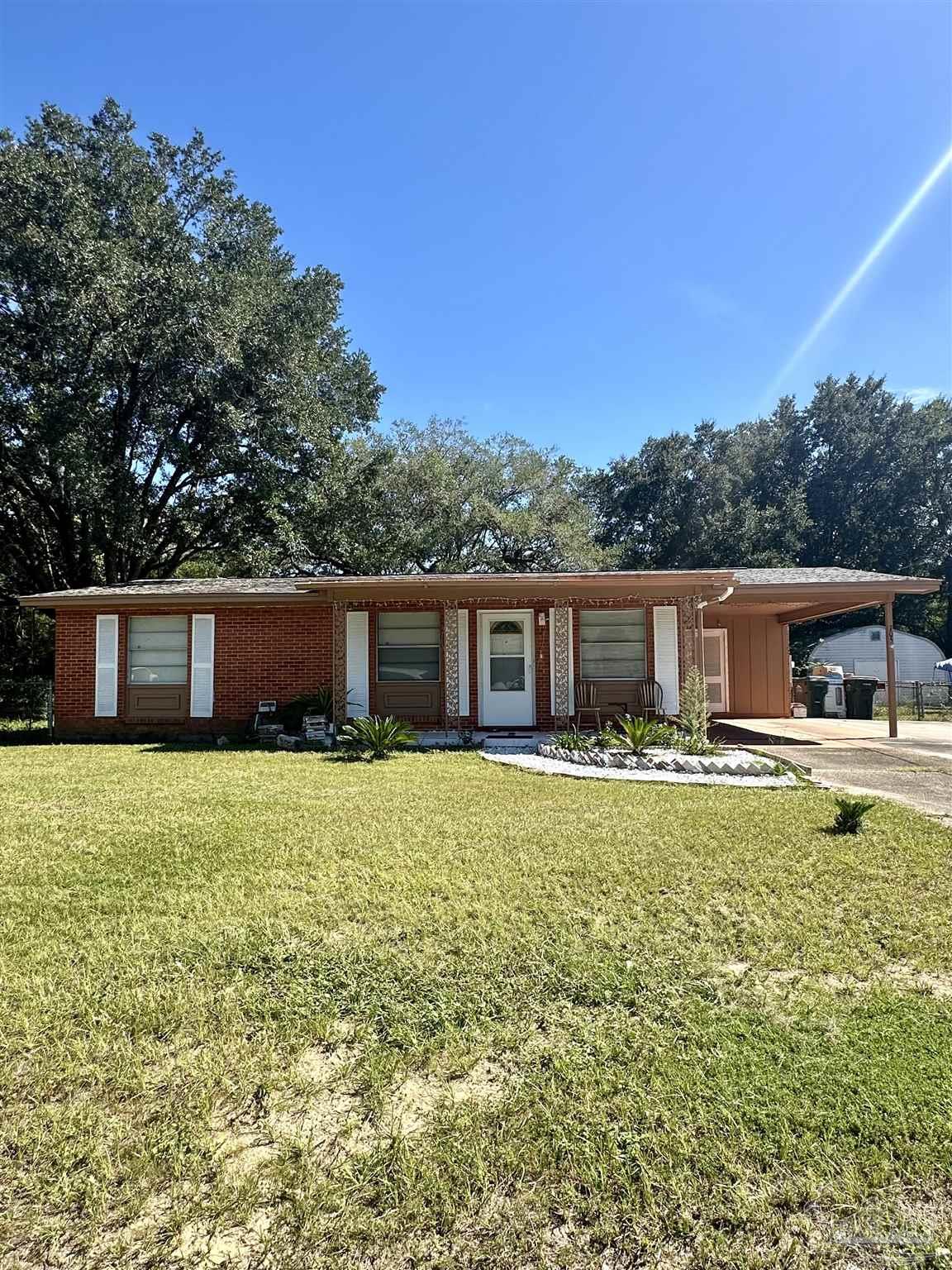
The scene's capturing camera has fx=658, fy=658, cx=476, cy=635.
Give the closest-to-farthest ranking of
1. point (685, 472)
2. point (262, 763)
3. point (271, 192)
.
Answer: point (262, 763) → point (271, 192) → point (685, 472)

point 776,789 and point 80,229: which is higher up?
point 80,229

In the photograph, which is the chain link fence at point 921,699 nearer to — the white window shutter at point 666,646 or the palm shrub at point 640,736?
the white window shutter at point 666,646

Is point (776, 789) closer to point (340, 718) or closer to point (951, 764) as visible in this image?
point (951, 764)

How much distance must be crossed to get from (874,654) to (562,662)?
61.2 ft

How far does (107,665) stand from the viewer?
1236cm

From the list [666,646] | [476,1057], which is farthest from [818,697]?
[476,1057]

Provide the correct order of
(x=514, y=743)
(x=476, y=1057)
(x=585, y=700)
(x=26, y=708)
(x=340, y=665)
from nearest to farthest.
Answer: (x=476, y=1057) < (x=514, y=743) < (x=340, y=665) < (x=585, y=700) < (x=26, y=708)

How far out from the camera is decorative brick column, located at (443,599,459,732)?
38.5 feet

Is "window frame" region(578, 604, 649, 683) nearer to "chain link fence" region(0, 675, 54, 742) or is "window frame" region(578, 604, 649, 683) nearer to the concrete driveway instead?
the concrete driveway

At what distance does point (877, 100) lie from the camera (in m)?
10.8

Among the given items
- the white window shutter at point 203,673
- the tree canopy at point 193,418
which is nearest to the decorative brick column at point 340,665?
the white window shutter at point 203,673

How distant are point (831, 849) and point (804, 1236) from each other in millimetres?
3565

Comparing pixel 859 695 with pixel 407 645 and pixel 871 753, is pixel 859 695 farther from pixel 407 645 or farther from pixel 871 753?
pixel 407 645

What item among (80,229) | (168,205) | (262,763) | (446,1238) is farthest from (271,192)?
(446,1238)
